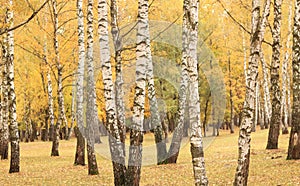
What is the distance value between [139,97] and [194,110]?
1350 mm

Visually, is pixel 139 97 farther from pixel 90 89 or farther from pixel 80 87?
pixel 80 87

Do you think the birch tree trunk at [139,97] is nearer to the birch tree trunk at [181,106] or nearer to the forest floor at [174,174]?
the forest floor at [174,174]

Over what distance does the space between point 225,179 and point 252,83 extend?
14.1 ft

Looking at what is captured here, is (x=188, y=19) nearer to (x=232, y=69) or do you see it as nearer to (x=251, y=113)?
(x=251, y=113)

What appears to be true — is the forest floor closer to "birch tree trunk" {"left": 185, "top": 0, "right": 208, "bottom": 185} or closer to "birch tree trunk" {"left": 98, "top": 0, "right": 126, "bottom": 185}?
"birch tree trunk" {"left": 98, "top": 0, "right": 126, "bottom": 185}

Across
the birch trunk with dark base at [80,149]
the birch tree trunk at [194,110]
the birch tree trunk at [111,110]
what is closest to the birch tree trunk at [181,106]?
the birch trunk with dark base at [80,149]

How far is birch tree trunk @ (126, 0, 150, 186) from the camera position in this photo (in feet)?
30.5

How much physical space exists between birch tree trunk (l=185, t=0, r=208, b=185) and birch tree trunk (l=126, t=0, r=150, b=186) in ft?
3.79

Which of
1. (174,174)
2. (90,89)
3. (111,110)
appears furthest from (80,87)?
(111,110)

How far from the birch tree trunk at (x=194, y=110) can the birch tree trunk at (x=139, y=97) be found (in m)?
1.16

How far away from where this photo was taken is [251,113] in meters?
8.78

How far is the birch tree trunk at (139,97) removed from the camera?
30.5ft

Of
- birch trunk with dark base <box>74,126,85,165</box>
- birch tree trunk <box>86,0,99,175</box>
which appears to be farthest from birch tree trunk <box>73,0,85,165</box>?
birch tree trunk <box>86,0,99,175</box>

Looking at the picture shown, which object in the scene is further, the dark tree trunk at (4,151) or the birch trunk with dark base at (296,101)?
the dark tree trunk at (4,151)
